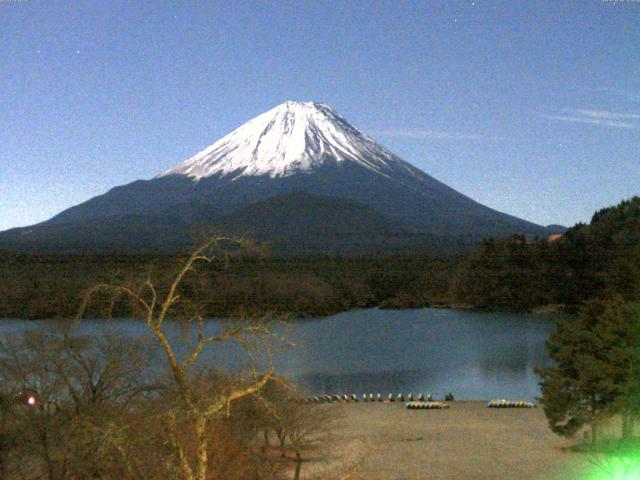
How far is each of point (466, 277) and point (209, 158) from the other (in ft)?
126

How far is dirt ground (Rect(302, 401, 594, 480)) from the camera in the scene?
Result: 28.6ft

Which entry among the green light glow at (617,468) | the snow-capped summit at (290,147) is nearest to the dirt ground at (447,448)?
the green light glow at (617,468)

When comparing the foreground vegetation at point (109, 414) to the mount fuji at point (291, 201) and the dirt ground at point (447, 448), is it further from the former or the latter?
the mount fuji at point (291, 201)

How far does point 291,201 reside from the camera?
165ft

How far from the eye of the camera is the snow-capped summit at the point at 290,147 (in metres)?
64.2

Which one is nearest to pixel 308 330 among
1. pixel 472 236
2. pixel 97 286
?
A: pixel 97 286

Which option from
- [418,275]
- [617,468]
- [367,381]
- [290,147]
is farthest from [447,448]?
[290,147]

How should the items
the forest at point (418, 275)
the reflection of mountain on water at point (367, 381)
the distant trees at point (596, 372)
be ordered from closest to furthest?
the distant trees at point (596, 372) → the reflection of mountain on water at point (367, 381) → the forest at point (418, 275)

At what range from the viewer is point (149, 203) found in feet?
202

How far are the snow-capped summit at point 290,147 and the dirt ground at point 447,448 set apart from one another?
50.7m

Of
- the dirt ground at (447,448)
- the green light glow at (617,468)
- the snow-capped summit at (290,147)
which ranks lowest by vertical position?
the dirt ground at (447,448)

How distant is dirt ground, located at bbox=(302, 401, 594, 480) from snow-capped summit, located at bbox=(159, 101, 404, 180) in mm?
50677

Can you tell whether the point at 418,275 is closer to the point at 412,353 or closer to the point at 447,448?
the point at 412,353

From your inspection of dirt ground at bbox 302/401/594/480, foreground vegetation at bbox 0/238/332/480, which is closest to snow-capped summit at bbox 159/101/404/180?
dirt ground at bbox 302/401/594/480
